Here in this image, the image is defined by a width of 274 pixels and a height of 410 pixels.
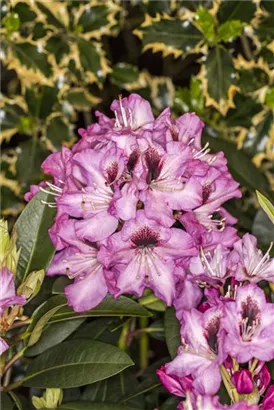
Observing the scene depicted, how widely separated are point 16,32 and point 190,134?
0.55 meters

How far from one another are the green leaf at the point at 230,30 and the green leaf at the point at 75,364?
1.84ft

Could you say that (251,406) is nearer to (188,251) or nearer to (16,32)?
(188,251)

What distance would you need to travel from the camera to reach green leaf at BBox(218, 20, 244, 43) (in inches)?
49.3

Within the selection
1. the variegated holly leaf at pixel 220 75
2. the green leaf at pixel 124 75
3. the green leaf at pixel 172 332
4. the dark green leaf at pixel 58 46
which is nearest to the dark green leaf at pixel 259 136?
the variegated holly leaf at pixel 220 75

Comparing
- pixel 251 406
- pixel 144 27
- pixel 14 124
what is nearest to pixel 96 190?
pixel 251 406

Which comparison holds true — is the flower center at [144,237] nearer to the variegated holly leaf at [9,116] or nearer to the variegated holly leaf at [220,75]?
the variegated holly leaf at [220,75]

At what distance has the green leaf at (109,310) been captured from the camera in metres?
0.93

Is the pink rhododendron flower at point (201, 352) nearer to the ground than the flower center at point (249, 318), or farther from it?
nearer to the ground

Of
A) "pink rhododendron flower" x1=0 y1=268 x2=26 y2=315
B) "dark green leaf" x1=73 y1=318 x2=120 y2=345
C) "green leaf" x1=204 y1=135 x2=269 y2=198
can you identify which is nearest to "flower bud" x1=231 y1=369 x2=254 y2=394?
"pink rhododendron flower" x1=0 y1=268 x2=26 y2=315

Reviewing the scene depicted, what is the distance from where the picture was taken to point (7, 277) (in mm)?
854

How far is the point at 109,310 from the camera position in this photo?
0.94 meters

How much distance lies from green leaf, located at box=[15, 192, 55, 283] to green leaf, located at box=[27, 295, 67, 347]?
0.06 metres

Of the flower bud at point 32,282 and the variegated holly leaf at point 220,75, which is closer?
the flower bud at point 32,282

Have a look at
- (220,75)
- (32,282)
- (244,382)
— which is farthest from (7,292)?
(220,75)
